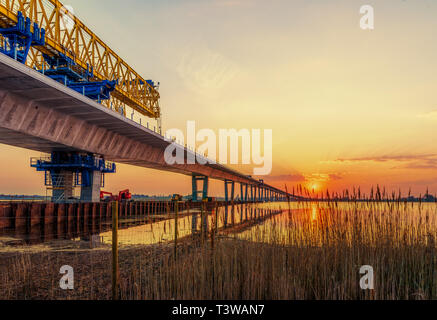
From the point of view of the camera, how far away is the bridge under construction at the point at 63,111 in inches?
758

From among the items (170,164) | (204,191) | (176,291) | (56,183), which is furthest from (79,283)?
(204,191)

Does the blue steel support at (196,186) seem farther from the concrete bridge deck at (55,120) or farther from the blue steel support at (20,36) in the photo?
the blue steel support at (20,36)

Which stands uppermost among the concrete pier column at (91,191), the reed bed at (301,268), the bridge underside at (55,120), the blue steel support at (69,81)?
the blue steel support at (69,81)

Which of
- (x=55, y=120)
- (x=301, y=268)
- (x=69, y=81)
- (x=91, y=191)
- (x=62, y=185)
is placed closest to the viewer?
(x=301, y=268)

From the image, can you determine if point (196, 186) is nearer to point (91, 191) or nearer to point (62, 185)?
point (91, 191)

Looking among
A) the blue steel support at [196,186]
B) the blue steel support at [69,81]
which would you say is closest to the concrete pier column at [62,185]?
the blue steel support at [69,81]

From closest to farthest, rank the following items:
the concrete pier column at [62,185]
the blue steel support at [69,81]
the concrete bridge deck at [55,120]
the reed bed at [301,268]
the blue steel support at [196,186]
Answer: the reed bed at [301,268], the concrete bridge deck at [55,120], the concrete pier column at [62,185], the blue steel support at [69,81], the blue steel support at [196,186]

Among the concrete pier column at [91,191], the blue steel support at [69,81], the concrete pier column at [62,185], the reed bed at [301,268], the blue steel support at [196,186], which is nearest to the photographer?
→ the reed bed at [301,268]

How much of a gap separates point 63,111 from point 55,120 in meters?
0.98

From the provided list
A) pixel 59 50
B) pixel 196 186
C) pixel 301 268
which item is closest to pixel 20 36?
pixel 59 50

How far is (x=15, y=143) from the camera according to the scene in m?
24.7

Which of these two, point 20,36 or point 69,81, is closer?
point 20,36

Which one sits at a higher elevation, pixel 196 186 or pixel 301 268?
pixel 196 186

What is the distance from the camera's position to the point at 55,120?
23.2 m
